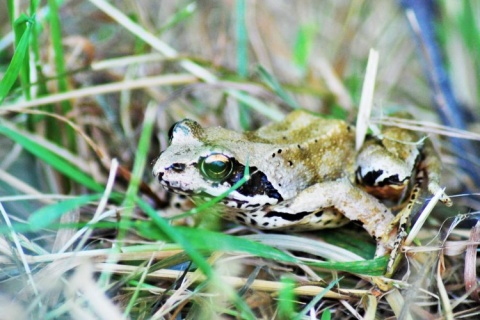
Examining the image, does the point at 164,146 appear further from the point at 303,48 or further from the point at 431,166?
the point at 431,166

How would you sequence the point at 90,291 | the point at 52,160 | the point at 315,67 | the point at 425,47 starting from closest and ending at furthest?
the point at 90,291, the point at 52,160, the point at 425,47, the point at 315,67

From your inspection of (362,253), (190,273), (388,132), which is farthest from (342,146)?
(190,273)

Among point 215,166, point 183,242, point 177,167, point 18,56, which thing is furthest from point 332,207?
point 18,56

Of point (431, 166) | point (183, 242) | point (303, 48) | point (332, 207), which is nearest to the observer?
point (183, 242)

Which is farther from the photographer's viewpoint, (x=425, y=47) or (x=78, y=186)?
(x=425, y=47)

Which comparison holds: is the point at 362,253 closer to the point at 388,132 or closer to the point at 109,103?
the point at 388,132

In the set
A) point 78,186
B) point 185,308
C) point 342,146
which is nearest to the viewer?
point 185,308
